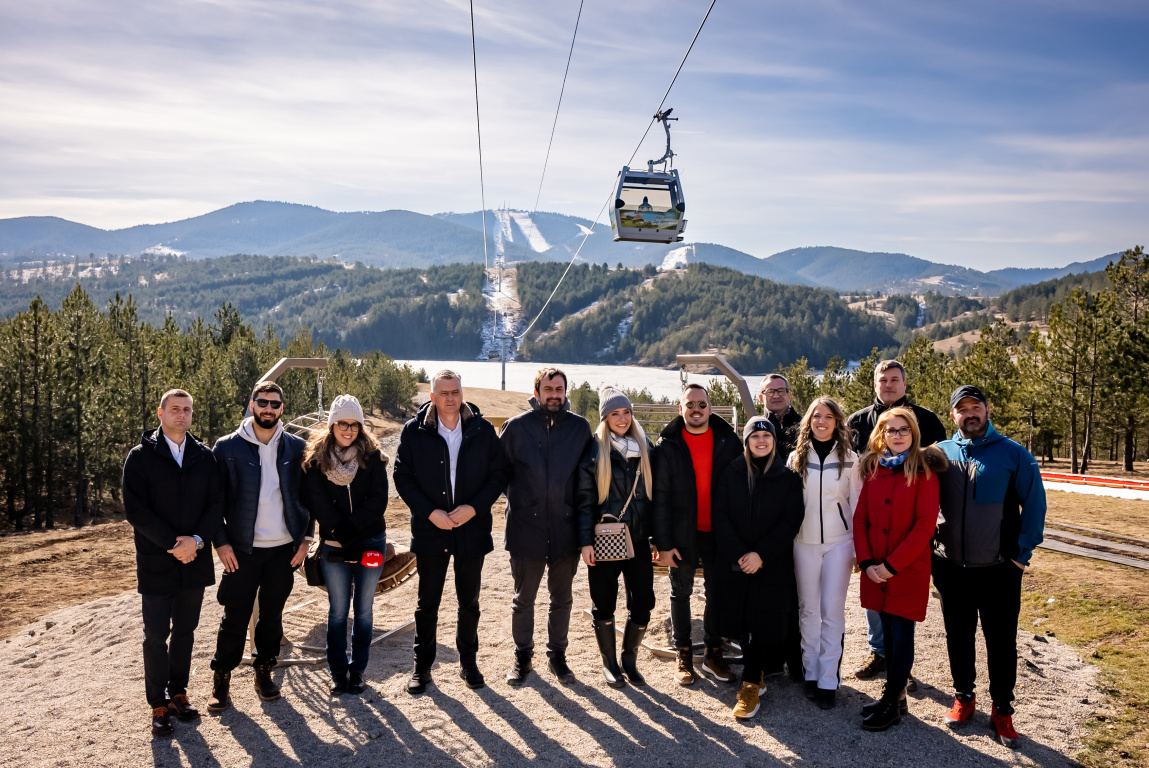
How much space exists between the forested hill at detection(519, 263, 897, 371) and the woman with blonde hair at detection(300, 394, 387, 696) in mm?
153565

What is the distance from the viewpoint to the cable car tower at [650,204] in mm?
16766

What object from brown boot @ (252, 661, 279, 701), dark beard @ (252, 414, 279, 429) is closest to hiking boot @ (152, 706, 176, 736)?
brown boot @ (252, 661, 279, 701)

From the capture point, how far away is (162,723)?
174 inches

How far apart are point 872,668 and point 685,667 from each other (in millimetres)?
1350

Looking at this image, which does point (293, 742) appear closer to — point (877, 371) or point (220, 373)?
point (877, 371)

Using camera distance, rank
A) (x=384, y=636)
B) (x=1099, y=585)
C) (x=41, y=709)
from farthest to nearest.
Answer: (x=1099, y=585) < (x=384, y=636) < (x=41, y=709)

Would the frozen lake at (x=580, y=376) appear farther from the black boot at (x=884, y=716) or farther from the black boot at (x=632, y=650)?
the black boot at (x=884, y=716)

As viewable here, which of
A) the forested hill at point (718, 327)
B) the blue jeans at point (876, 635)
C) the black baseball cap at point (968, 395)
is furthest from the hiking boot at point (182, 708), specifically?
the forested hill at point (718, 327)

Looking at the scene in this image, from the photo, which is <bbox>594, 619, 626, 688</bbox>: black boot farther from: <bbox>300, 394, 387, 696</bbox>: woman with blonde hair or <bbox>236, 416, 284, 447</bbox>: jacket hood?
<bbox>236, 416, 284, 447</bbox>: jacket hood

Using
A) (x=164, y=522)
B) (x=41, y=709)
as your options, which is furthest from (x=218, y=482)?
(x=41, y=709)


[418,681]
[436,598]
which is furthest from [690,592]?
[418,681]

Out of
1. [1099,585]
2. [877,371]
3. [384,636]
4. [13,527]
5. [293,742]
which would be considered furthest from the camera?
[13,527]

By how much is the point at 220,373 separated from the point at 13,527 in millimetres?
8840

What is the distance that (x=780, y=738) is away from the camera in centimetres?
439
